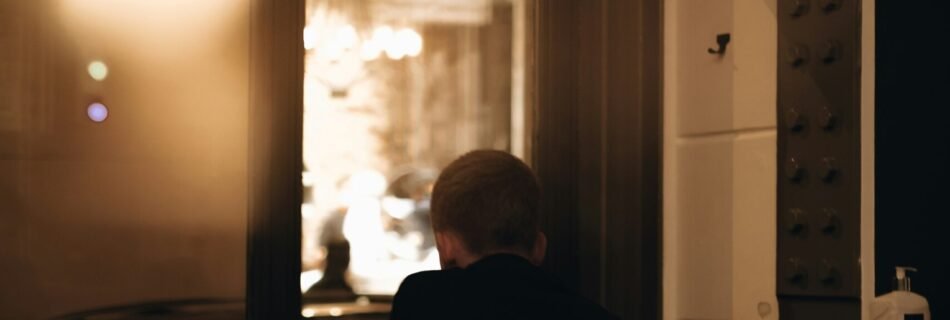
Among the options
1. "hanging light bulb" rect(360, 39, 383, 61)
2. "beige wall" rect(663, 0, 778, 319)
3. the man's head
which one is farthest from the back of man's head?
"hanging light bulb" rect(360, 39, 383, 61)

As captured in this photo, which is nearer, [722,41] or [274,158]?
[274,158]

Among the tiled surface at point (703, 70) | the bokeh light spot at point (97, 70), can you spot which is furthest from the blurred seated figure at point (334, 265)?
the tiled surface at point (703, 70)

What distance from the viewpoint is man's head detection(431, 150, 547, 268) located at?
1.54 metres

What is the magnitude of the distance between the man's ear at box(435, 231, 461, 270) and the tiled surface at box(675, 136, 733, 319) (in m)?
1.23

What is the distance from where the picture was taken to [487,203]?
1.54 m

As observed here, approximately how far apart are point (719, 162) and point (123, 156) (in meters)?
1.39

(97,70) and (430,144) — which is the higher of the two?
(97,70)

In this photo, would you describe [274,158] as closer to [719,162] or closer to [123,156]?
[123,156]

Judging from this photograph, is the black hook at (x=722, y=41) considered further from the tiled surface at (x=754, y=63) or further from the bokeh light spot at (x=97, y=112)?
the bokeh light spot at (x=97, y=112)

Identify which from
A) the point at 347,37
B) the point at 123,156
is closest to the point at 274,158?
the point at 123,156
